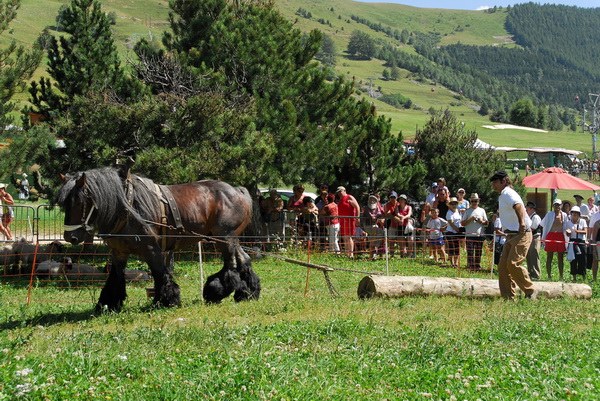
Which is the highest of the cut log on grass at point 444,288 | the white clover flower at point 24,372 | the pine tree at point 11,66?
the pine tree at point 11,66

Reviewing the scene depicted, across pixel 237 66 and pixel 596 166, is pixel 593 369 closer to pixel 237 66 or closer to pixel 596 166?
pixel 237 66

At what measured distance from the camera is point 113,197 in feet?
29.1

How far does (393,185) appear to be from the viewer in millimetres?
20797

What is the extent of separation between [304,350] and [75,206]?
12.6ft

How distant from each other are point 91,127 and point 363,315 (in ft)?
32.1

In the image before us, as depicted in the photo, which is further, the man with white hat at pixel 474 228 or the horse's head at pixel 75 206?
the man with white hat at pixel 474 228

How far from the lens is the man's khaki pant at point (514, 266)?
34.2ft

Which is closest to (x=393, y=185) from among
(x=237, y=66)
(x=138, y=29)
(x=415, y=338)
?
(x=237, y=66)

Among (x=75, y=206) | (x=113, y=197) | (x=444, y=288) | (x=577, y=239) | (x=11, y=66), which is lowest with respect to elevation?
(x=444, y=288)

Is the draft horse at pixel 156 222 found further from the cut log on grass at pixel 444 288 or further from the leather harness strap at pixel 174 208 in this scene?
the cut log on grass at pixel 444 288

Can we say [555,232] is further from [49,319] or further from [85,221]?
[49,319]

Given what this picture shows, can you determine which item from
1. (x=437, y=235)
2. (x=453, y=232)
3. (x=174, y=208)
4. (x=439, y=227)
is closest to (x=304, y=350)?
(x=174, y=208)

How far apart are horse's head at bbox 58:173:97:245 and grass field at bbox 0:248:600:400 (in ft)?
3.76

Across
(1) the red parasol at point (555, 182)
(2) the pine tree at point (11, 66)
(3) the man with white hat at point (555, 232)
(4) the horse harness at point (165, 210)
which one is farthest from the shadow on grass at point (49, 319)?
(1) the red parasol at point (555, 182)
